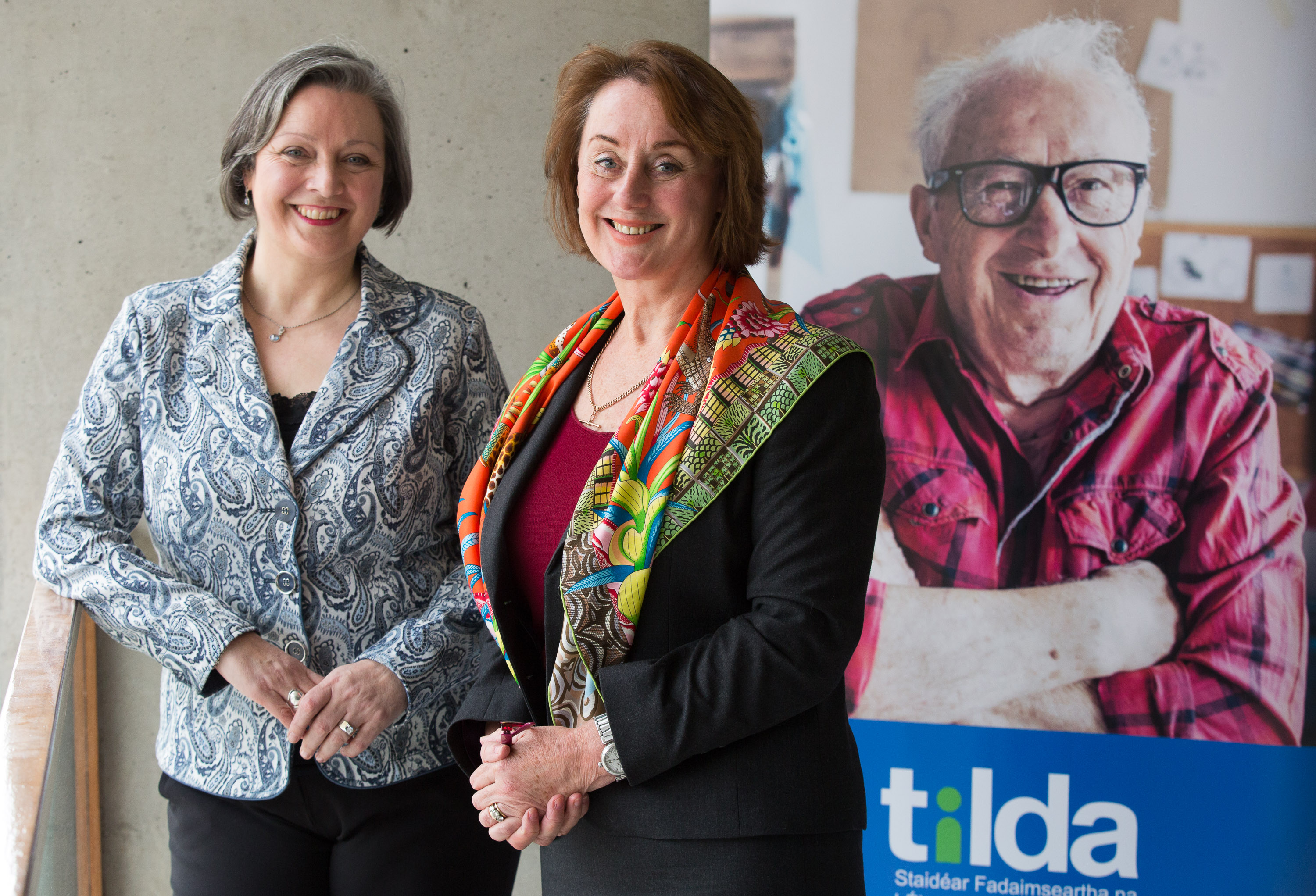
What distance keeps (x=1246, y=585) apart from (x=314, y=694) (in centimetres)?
221

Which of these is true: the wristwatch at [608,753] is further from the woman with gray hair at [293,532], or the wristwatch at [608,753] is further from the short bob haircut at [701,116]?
the short bob haircut at [701,116]

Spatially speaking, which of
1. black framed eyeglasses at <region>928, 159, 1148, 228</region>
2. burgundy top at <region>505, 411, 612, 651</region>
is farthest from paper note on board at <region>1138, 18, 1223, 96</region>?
burgundy top at <region>505, 411, 612, 651</region>

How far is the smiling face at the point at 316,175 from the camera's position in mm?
1791

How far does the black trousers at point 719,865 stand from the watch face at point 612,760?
0.12 m

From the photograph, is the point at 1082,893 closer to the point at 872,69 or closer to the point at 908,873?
the point at 908,873

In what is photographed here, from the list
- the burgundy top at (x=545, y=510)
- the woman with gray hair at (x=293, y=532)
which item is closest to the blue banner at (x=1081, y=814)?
the woman with gray hair at (x=293, y=532)

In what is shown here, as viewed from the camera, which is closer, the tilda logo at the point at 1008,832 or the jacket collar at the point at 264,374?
the jacket collar at the point at 264,374

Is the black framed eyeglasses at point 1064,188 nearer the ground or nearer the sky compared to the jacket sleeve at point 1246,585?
nearer the sky

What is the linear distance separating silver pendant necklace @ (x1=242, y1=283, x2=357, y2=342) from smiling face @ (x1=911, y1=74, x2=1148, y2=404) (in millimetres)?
1527

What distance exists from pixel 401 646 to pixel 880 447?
908 millimetres

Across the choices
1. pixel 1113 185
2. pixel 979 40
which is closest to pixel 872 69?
pixel 979 40

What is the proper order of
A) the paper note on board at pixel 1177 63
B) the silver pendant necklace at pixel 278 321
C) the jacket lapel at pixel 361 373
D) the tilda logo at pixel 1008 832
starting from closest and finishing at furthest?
the jacket lapel at pixel 361 373 < the silver pendant necklace at pixel 278 321 < the paper note on board at pixel 1177 63 < the tilda logo at pixel 1008 832

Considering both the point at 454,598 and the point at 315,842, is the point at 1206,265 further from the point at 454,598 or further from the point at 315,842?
the point at 315,842

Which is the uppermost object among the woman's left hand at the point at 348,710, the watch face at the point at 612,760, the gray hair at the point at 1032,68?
the gray hair at the point at 1032,68
